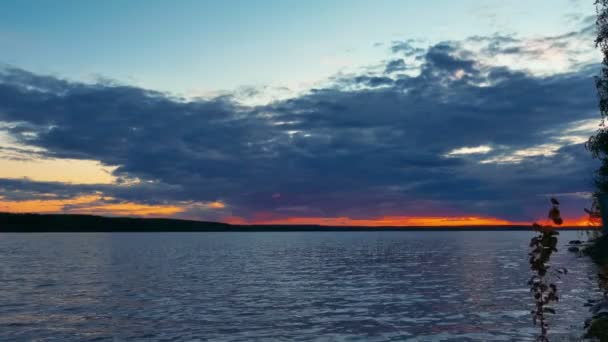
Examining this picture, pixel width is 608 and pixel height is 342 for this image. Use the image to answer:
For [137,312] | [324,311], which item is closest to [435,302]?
[324,311]

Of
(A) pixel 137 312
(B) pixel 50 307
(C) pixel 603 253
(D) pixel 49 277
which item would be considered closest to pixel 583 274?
(C) pixel 603 253

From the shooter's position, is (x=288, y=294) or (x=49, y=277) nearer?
(x=288, y=294)

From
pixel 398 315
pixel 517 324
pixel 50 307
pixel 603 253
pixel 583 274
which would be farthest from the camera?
pixel 603 253

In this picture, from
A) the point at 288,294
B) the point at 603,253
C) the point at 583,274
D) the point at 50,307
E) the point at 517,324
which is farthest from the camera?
the point at 603,253

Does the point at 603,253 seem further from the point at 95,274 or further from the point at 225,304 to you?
the point at 95,274

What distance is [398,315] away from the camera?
103ft

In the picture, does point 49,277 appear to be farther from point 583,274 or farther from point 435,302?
point 583,274

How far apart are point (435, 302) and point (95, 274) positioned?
41263 millimetres

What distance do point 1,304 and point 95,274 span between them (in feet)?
84.1

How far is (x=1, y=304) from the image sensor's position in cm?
3650

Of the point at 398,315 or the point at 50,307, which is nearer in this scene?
the point at 398,315

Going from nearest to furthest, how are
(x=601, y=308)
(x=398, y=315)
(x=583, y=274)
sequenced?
1. (x=601, y=308)
2. (x=398, y=315)
3. (x=583, y=274)

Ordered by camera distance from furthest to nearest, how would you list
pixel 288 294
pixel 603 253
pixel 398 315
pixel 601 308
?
pixel 603 253 → pixel 288 294 → pixel 398 315 → pixel 601 308

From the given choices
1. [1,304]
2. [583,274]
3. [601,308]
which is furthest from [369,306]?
[583,274]
